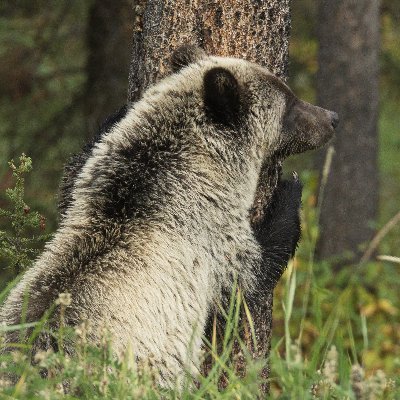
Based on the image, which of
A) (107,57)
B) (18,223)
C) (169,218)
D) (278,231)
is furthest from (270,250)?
(107,57)

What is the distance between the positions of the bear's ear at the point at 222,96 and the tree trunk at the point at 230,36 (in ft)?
1.25

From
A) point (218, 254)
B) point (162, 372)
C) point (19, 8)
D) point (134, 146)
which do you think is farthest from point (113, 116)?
point (19, 8)

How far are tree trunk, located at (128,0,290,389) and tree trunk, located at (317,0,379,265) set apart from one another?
16.7 ft

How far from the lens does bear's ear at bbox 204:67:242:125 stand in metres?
4.70

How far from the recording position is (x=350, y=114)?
1037 cm

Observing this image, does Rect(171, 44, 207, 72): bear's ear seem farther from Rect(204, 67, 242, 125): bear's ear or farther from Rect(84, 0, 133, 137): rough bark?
Rect(84, 0, 133, 137): rough bark

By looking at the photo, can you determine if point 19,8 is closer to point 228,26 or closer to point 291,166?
point 291,166

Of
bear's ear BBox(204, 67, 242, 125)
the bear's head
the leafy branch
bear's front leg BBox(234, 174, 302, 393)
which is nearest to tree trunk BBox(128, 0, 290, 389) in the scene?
bear's front leg BBox(234, 174, 302, 393)

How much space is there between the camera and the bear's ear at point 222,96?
470 cm

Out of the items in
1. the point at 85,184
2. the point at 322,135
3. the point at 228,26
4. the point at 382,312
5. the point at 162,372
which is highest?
the point at 228,26

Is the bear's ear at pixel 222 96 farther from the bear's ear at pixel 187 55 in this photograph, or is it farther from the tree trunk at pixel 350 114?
the tree trunk at pixel 350 114

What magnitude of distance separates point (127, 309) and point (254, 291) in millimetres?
800

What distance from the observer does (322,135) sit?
524cm

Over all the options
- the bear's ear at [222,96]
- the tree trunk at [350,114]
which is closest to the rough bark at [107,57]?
the tree trunk at [350,114]
